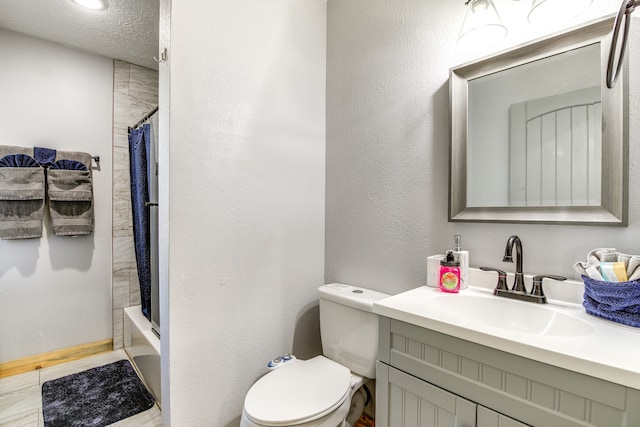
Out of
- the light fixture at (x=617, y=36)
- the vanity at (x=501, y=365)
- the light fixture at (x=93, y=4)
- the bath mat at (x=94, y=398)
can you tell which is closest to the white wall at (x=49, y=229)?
the bath mat at (x=94, y=398)

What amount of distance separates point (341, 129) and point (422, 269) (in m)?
0.92

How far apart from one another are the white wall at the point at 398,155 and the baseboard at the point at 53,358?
213cm

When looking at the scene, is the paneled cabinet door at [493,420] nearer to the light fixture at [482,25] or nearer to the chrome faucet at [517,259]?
the chrome faucet at [517,259]

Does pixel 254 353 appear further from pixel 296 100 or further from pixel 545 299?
pixel 296 100

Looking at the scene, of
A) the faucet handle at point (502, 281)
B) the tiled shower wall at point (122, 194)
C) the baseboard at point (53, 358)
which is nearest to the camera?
the faucet handle at point (502, 281)

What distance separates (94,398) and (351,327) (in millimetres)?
A: 1767

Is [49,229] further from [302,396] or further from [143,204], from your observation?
[302,396]

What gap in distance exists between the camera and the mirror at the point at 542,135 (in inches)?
36.6

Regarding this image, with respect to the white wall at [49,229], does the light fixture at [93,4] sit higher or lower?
higher

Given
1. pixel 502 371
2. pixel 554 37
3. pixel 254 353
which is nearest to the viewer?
pixel 502 371

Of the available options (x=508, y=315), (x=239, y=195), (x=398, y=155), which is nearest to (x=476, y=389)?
(x=508, y=315)

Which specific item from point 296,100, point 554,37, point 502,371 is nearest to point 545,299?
point 502,371

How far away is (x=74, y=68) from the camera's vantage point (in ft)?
7.65

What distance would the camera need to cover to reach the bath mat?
168 cm
